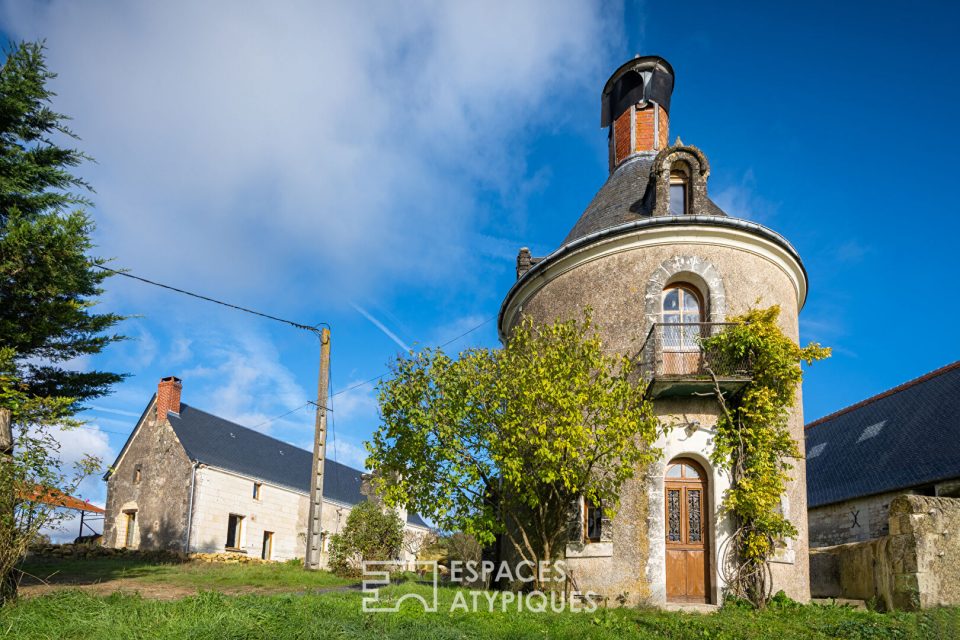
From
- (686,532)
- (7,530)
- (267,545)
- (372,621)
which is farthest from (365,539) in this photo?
(267,545)

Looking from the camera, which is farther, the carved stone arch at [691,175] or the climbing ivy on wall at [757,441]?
the carved stone arch at [691,175]

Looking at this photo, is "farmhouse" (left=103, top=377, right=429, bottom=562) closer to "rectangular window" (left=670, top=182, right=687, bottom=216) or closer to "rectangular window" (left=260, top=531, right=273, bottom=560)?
"rectangular window" (left=260, top=531, right=273, bottom=560)

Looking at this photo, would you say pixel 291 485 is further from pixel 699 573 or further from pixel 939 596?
pixel 939 596

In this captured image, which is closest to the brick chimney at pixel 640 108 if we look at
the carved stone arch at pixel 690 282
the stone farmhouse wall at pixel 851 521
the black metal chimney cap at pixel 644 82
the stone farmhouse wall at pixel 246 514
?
the black metal chimney cap at pixel 644 82

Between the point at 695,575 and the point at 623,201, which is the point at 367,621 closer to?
the point at 695,575

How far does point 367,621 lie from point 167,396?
2356cm

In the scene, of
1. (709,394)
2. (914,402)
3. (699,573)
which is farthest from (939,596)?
(914,402)

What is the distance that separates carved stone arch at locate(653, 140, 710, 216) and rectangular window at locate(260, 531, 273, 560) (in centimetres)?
2395

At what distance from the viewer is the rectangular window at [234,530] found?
91.2ft

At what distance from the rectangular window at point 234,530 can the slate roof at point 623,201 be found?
785 inches

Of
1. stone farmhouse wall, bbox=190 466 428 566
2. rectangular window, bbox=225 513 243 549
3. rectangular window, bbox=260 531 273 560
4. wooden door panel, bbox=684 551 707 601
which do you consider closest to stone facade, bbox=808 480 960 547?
wooden door panel, bbox=684 551 707 601

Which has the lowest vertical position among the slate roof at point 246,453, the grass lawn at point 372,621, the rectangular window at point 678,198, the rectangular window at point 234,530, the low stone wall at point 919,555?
the rectangular window at point 234,530

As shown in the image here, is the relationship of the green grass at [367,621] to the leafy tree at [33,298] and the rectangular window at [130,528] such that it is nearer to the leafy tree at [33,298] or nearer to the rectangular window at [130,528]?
the leafy tree at [33,298]

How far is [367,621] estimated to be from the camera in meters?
8.03
